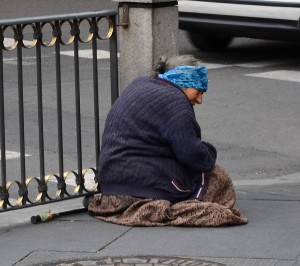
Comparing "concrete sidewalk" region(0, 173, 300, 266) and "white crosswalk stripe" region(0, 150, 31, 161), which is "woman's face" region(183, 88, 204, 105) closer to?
"concrete sidewalk" region(0, 173, 300, 266)

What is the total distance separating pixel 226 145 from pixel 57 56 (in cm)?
371

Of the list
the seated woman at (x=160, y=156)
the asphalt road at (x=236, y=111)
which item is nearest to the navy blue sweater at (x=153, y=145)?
the seated woman at (x=160, y=156)

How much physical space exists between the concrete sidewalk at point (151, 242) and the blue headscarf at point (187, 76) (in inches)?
32.5

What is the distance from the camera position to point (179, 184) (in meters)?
6.45

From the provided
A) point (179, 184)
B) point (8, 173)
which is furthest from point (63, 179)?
point (8, 173)

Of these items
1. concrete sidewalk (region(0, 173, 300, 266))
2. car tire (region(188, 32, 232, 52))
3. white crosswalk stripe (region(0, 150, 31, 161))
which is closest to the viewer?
concrete sidewalk (region(0, 173, 300, 266))

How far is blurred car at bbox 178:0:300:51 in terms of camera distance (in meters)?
13.6

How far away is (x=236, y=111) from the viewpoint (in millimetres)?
11453

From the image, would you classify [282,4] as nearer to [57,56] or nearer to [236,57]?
[236,57]

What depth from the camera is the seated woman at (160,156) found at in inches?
249

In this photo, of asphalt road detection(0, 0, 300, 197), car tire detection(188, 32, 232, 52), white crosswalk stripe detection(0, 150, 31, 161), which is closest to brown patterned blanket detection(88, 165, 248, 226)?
asphalt road detection(0, 0, 300, 197)

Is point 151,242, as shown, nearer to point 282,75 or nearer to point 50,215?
point 50,215

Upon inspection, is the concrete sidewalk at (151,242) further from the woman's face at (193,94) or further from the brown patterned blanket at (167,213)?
the woman's face at (193,94)

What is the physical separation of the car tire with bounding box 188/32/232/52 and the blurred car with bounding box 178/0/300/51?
60cm
